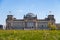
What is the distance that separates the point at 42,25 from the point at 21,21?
1123 centimetres

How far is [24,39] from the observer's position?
1088 cm

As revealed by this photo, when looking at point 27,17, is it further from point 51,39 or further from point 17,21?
point 51,39

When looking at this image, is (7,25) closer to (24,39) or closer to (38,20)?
Result: (38,20)

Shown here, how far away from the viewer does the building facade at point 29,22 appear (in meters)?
114

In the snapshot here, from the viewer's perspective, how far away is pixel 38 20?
118188 millimetres

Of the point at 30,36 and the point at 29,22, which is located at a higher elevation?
the point at 30,36

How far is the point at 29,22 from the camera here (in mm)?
114812

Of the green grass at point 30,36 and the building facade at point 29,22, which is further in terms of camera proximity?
the building facade at point 29,22

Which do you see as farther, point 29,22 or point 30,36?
point 29,22

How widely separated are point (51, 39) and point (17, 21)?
10665cm

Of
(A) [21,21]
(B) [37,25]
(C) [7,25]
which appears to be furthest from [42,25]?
(C) [7,25]

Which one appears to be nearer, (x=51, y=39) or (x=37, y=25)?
(x=51, y=39)

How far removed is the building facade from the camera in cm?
11394

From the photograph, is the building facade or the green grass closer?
the green grass
